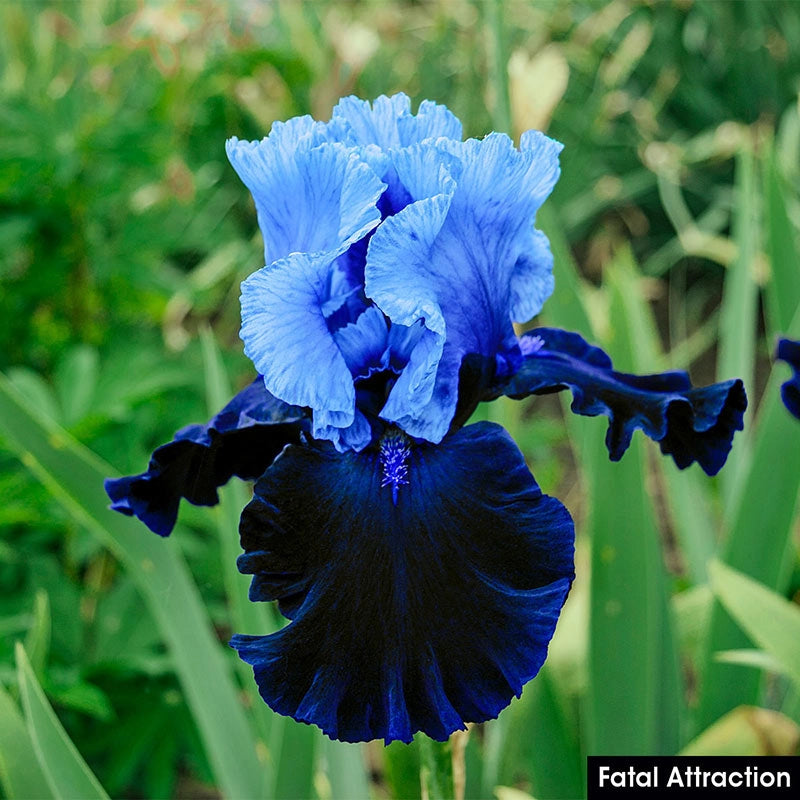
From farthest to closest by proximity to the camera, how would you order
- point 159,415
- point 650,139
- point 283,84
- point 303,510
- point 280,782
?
point 650,139
point 283,84
point 159,415
point 280,782
point 303,510

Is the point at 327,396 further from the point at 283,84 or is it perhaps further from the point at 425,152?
the point at 283,84

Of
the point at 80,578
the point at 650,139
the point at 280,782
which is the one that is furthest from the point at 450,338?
the point at 650,139

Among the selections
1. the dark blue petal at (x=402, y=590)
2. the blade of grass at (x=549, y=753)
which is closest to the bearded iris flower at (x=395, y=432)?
the dark blue petal at (x=402, y=590)

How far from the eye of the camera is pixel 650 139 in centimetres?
280

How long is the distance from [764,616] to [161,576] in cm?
46

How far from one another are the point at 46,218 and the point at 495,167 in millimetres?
962

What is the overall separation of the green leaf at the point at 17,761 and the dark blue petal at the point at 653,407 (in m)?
0.40

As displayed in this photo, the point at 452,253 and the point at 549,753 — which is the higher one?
the point at 452,253

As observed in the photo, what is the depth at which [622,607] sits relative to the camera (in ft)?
2.60

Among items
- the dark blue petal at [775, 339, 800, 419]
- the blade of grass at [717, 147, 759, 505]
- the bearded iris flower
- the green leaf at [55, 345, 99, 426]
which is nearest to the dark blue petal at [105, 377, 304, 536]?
the bearded iris flower

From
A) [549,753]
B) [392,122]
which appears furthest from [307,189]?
[549,753]

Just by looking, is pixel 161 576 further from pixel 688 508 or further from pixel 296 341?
pixel 688 508

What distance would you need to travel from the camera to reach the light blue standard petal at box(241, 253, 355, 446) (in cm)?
48

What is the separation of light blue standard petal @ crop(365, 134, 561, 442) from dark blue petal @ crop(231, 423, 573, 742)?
0.05 metres
